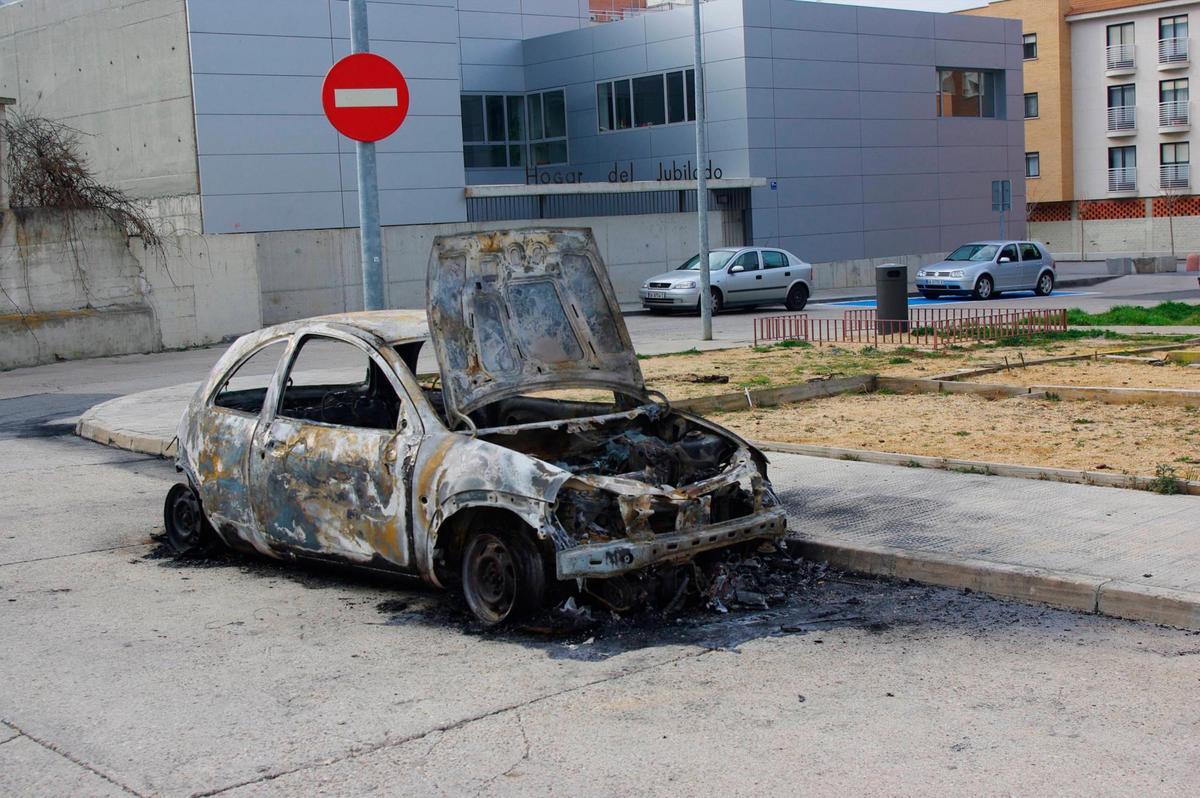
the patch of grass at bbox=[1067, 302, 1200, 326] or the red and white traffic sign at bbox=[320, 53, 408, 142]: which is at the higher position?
the red and white traffic sign at bbox=[320, 53, 408, 142]

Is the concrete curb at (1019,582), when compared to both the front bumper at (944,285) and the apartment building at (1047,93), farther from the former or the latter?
the apartment building at (1047,93)

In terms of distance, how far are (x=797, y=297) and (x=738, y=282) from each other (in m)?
2.23

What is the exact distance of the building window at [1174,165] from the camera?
68000 millimetres

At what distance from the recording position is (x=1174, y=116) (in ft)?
223

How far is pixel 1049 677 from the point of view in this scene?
18.5ft

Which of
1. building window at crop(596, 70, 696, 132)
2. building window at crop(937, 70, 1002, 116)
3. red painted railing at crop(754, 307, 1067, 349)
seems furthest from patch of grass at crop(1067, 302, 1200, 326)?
building window at crop(937, 70, 1002, 116)

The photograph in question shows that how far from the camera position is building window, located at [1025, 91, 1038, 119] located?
2840 inches

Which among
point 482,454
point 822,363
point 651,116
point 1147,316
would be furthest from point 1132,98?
point 482,454

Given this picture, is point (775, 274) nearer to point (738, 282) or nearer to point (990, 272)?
point (738, 282)

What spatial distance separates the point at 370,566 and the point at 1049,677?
3.47m

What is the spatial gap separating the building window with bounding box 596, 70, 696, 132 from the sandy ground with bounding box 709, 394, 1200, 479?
28343 mm

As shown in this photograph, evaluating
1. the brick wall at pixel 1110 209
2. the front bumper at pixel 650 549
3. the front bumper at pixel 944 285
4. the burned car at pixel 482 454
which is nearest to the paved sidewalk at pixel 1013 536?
the burned car at pixel 482 454

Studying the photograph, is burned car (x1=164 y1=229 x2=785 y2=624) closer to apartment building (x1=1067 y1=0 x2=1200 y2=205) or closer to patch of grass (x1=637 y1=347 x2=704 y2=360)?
patch of grass (x1=637 y1=347 x2=704 y2=360)

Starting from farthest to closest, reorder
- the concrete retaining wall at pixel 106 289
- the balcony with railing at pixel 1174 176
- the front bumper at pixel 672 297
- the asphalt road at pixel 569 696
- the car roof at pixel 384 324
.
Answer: the balcony with railing at pixel 1174 176
the front bumper at pixel 672 297
the concrete retaining wall at pixel 106 289
the car roof at pixel 384 324
the asphalt road at pixel 569 696
